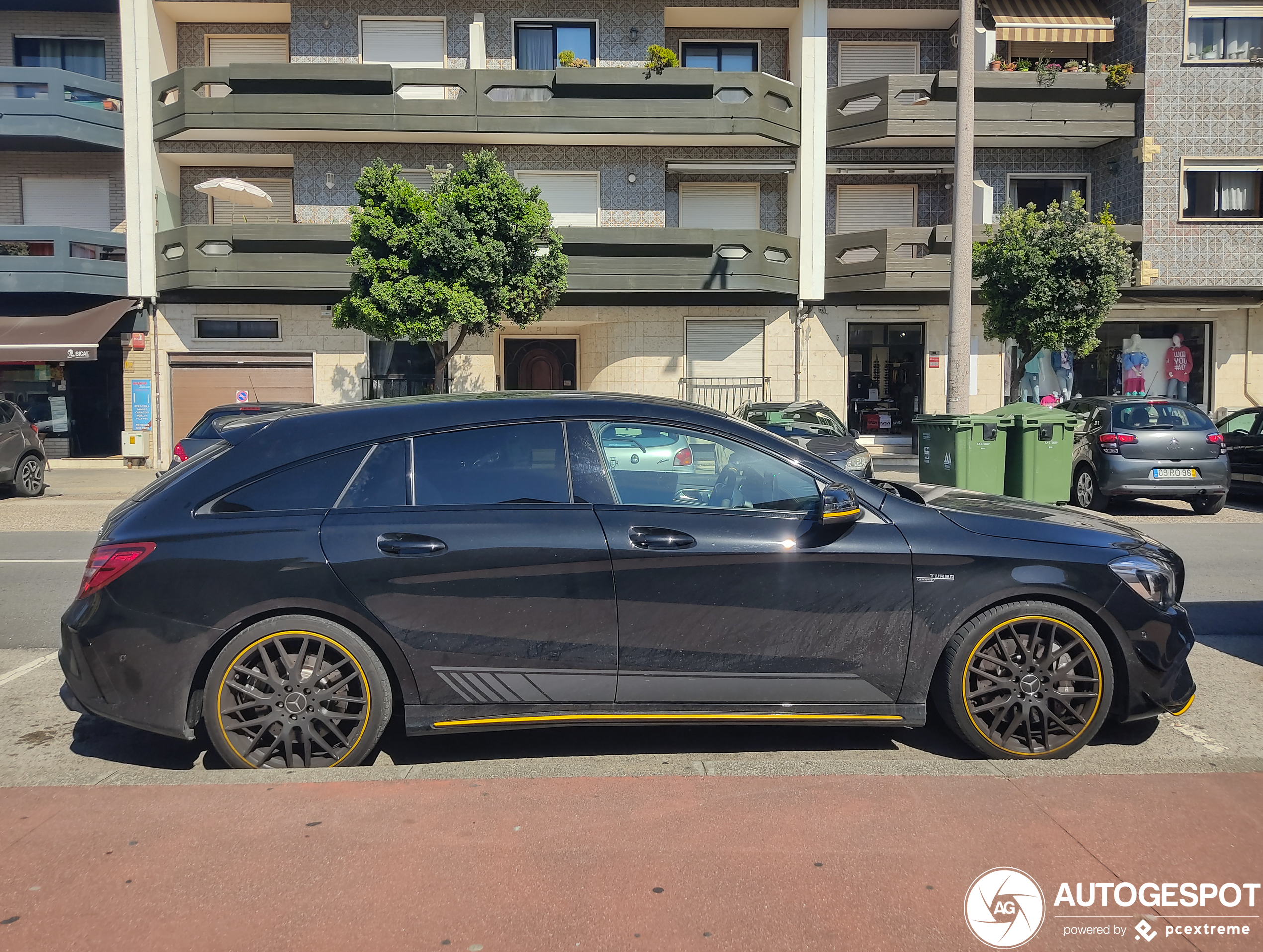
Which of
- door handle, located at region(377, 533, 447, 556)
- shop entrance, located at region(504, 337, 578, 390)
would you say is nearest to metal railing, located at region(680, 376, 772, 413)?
shop entrance, located at region(504, 337, 578, 390)

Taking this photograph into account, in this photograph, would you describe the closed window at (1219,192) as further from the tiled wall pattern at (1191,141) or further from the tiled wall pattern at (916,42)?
the tiled wall pattern at (916,42)

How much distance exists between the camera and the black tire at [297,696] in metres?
3.97

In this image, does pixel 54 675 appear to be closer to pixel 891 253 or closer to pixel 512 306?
pixel 512 306

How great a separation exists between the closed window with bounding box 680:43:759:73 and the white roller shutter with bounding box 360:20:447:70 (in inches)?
218

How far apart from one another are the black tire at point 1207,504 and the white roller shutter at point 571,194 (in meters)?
13.7

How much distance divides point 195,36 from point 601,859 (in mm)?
24558

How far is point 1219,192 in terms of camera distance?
2133cm

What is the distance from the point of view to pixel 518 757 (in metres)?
4.38

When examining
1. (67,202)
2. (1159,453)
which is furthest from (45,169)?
(1159,453)

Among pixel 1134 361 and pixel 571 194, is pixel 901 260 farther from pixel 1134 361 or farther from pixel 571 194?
pixel 571 194

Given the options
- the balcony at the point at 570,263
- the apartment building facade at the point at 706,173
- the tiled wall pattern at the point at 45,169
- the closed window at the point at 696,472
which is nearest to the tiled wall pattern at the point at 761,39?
the apartment building facade at the point at 706,173

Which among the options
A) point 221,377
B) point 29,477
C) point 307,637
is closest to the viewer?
point 307,637

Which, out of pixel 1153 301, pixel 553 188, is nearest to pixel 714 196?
pixel 553 188

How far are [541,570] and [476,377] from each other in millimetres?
19062
